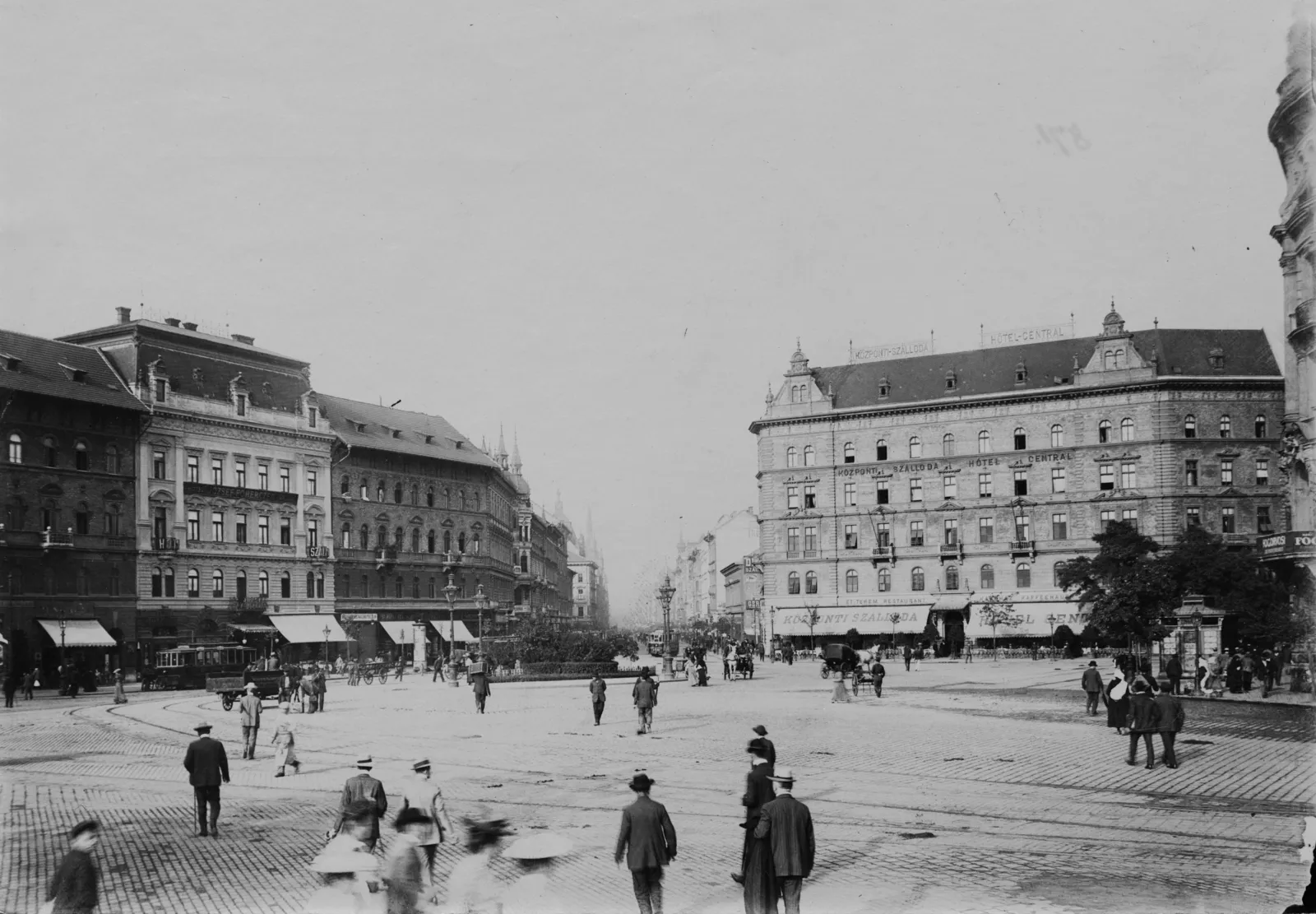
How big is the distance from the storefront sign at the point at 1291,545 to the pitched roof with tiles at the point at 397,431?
4918 centimetres

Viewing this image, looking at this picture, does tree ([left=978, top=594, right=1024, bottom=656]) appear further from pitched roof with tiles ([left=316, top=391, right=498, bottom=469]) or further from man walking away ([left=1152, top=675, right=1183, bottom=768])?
man walking away ([left=1152, top=675, right=1183, bottom=768])

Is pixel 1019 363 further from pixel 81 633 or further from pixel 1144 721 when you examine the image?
pixel 1144 721

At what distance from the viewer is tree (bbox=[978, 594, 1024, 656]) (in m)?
69.9

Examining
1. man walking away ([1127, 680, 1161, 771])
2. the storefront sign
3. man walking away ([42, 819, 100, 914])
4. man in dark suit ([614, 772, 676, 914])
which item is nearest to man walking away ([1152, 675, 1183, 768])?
man walking away ([1127, 680, 1161, 771])

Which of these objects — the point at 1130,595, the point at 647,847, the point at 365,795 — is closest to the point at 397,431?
the point at 1130,595

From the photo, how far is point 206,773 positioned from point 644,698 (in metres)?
12.5

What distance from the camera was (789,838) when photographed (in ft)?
33.6

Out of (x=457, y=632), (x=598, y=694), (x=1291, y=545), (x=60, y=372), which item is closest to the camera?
(x=598, y=694)

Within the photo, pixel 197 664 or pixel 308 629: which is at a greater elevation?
pixel 308 629

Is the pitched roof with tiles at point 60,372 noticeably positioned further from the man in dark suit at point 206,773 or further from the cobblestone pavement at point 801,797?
the man in dark suit at point 206,773

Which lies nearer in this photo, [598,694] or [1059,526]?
[598,694]

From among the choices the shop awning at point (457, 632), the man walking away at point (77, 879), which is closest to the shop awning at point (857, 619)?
the shop awning at point (457, 632)

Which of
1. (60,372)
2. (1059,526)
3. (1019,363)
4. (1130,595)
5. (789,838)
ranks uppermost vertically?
(1019,363)

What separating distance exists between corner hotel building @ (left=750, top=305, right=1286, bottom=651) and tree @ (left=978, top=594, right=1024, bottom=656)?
50 cm
